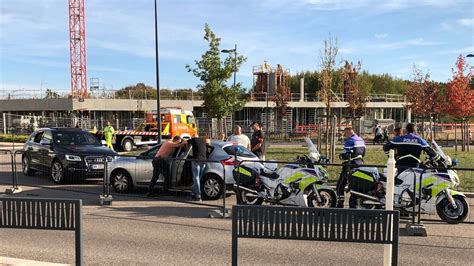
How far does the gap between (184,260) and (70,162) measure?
26.5ft

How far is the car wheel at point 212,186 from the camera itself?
10.8 meters

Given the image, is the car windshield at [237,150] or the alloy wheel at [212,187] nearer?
the alloy wheel at [212,187]

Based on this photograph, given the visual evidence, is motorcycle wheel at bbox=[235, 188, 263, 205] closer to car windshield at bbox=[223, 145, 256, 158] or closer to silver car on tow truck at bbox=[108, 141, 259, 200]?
silver car on tow truck at bbox=[108, 141, 259, 200]

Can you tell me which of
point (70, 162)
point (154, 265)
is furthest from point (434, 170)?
point (70, 162)

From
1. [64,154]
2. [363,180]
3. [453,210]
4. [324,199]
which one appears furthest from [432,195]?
[64,154]

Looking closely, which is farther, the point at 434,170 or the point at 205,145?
the point at 205,145

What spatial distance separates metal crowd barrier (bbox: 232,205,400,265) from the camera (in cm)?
412

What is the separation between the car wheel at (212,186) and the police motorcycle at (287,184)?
1.00 m

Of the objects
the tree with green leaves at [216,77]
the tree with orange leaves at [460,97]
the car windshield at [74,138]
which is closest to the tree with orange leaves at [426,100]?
the tree with orange leaves at [460,97]

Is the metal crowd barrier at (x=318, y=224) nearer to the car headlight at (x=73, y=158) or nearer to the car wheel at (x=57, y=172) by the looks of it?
the car headlight at (x=73, y=158)

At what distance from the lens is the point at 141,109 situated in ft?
179

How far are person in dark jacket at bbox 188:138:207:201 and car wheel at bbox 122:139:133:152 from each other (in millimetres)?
18237

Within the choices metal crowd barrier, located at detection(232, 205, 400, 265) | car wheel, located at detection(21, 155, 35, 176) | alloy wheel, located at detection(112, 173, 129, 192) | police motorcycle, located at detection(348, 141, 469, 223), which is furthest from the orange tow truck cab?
metal crowd barrier, located at detection(232, 205, 400, 265)

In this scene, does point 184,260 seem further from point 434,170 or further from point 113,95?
point 113,95
